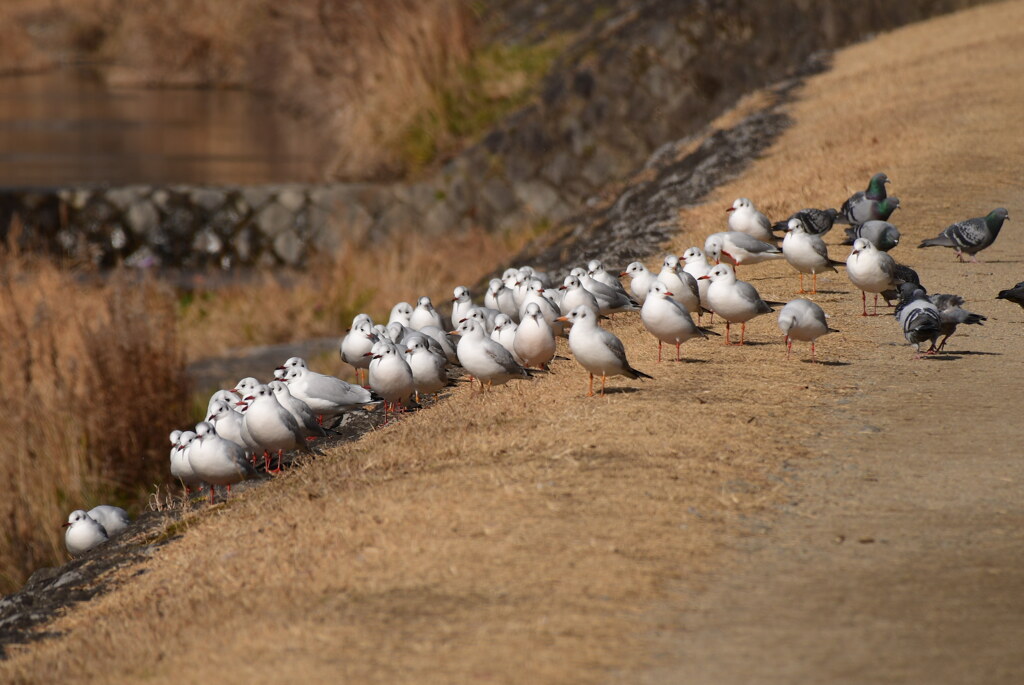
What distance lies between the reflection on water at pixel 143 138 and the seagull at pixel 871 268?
17.8 m

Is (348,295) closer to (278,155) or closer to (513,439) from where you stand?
Result: (513,439)

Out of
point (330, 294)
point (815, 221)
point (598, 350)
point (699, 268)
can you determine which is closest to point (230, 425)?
point (598, 350)

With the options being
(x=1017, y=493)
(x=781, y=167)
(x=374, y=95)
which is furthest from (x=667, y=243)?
(x=374, y=95)

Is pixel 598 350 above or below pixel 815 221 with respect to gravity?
below

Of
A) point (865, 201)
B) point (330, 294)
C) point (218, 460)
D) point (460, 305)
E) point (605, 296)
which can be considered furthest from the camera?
point (330, 294)

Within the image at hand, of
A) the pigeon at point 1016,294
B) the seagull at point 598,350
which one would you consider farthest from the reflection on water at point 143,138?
the seagull at point 598,350

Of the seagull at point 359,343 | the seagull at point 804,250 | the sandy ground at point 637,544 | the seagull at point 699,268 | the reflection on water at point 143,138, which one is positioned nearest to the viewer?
the sandy ground at point 637,544

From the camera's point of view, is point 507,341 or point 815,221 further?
point 815,221

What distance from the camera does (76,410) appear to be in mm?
11883

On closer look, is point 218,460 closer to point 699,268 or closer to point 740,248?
point 699,268

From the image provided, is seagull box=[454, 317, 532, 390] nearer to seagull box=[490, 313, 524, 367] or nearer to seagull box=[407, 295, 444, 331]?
seagull box=[490, 313, 524, 367]

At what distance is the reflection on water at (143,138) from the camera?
25.8 meters

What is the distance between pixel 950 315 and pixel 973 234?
2.58 meters

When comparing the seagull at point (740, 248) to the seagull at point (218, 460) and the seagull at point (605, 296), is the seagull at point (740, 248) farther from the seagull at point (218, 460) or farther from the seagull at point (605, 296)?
the seagull at point (218, 460)
